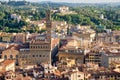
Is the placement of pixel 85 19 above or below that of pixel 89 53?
below

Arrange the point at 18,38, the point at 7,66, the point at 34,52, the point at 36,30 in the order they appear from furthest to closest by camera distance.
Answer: the point at 36,30
the point at 18,38
the point at 34,52
the point at 7,66

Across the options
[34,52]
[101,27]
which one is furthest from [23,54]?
[101,27]

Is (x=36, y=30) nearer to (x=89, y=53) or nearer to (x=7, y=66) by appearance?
(x=89, y=53)

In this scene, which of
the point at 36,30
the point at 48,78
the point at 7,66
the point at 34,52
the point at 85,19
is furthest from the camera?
the point at 85,19

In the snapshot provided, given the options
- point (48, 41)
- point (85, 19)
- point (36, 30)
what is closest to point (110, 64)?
point (48, 41)

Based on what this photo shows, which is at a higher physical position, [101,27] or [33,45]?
[33,45]

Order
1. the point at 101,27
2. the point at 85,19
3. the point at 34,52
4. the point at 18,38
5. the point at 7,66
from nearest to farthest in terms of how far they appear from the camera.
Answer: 1. the point at 7,66
2. the point at 34,52
3. the point at 18,38
4. the point at 101,27
5. the point at 85,19

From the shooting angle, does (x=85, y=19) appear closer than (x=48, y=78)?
No

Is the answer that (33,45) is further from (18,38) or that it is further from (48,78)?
(18,38)

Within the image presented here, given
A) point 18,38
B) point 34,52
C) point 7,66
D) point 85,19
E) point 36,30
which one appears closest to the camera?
point 7,66
